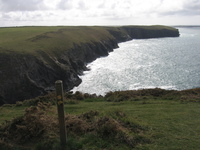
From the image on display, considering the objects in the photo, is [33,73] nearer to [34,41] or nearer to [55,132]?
[34,41]

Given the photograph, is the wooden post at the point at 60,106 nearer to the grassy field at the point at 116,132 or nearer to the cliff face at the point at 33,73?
the grassy field at the point at 116,132

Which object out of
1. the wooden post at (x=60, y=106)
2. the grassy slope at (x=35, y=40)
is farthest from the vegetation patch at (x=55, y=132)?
the grassy slope at (x=35, y=40)

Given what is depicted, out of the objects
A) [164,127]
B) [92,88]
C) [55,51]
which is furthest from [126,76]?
[164,127]

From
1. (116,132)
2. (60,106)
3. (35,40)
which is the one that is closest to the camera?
(60,106)

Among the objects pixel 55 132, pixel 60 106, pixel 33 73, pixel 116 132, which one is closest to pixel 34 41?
pixel 33 73

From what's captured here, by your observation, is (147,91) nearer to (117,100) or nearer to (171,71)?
(117,100)

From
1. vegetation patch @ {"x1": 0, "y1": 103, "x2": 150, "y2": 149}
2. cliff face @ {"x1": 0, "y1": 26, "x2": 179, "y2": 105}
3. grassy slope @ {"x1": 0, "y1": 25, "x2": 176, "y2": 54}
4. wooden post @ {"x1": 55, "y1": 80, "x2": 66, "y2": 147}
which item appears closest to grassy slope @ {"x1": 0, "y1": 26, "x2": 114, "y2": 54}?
grassy slope @ {"x1": 0, "y1": 25, "x2": 176, "y2": 54}

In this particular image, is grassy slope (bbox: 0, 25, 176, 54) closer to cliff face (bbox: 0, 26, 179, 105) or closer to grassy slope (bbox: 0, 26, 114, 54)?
grassy slope (bbox: 0, 26, 114, 54)

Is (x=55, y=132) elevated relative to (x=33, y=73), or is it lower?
lower

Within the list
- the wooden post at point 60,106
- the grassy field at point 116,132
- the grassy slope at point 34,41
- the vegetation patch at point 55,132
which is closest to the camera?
the wooden post at point 60,106

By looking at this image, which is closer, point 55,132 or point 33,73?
point 55,132

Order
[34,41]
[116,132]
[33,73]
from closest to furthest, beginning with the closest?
1. [116,132]
2. [33,73]
3. [34,41]

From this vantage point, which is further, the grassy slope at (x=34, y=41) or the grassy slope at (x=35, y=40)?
the grassy slope at (x=34, y=41)

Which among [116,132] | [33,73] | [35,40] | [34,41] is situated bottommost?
[116,132]
